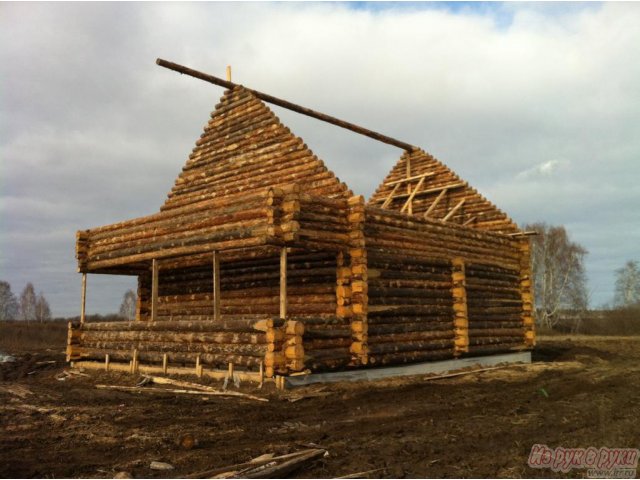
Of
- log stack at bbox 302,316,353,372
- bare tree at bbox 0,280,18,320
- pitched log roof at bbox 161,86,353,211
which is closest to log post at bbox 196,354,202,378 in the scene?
log stack at bbox 302,316,353,372

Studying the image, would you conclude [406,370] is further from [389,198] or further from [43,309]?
[43,309]

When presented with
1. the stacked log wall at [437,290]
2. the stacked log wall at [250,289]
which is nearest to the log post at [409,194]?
the stacked log wall at [437,290]

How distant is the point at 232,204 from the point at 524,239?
1125 cm

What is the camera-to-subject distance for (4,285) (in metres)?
69.9

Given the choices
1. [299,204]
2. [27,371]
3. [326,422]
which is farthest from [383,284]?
[27,371]

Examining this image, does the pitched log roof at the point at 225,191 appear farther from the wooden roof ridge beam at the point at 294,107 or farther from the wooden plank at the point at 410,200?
the wooden plank at the point at 410,200

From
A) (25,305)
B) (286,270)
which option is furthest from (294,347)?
(25,305)

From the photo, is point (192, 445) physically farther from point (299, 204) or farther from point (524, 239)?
point (524, 239)

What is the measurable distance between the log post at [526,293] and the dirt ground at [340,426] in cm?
607

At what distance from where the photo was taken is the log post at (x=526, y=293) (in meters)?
18.4

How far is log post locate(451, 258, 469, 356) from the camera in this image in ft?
49.3

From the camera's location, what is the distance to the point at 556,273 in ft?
138

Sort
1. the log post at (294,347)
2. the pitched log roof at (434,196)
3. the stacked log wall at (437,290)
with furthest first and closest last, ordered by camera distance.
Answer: the pitched log roof at (434,196), the stacked log wall at (437,290), the log post at (294,347)

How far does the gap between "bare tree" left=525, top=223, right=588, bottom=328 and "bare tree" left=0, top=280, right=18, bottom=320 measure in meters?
61.5
